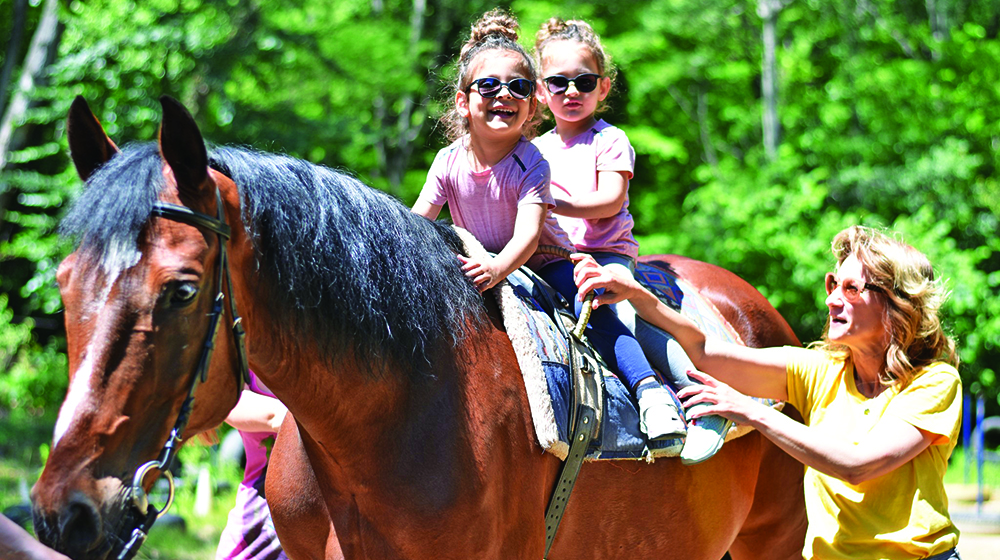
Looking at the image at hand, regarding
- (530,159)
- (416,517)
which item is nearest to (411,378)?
(416,517)

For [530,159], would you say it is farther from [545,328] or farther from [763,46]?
[763,46]

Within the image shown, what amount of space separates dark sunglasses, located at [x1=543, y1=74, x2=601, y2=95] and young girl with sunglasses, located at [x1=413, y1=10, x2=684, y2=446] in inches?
10.9

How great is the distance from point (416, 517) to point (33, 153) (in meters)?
11.4

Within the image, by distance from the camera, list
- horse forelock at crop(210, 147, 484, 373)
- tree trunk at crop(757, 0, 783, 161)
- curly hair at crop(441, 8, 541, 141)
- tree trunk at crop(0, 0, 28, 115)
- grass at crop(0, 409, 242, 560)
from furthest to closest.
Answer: tree trunk at crop(757, 0, 783, 161)
tree trunk at crop(0, 0, 28, 115)
grass at crop(0, 409, 242, 560)
curly hair at crop(441, 8, 541, 141)
horse forelock at crop(210, 147, 484, 373)

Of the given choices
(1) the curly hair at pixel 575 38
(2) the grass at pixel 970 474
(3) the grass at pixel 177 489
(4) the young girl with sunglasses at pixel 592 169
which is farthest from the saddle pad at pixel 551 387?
(2) the grass at pixel 970 474

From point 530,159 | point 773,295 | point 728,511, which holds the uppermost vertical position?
point 530,159

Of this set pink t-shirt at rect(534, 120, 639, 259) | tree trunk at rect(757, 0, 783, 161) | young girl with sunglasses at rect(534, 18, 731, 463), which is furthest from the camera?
tree trunk at rect(757, 0, 783, 161)

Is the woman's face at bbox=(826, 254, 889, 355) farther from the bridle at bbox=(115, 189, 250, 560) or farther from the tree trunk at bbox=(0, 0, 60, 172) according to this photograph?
the tree trunk at bbox=(0, 0, 60, 172)

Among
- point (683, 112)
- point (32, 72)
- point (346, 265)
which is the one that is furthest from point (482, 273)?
point (683, 112)

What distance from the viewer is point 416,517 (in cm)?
222

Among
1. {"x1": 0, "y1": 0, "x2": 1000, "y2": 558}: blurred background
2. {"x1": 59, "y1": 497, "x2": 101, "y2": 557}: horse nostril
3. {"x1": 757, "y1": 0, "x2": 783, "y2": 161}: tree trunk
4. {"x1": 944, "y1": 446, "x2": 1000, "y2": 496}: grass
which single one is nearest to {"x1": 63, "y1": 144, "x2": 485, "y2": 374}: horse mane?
{"x1": 59, "y1": 497, "x2": 101, "y2": 557}: horse nostril

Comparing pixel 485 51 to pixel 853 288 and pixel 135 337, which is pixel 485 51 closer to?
pixel 853 288

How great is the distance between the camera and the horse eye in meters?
1.81

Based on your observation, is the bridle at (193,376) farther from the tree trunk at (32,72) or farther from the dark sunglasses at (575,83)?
the tree trunk at (32,72)
